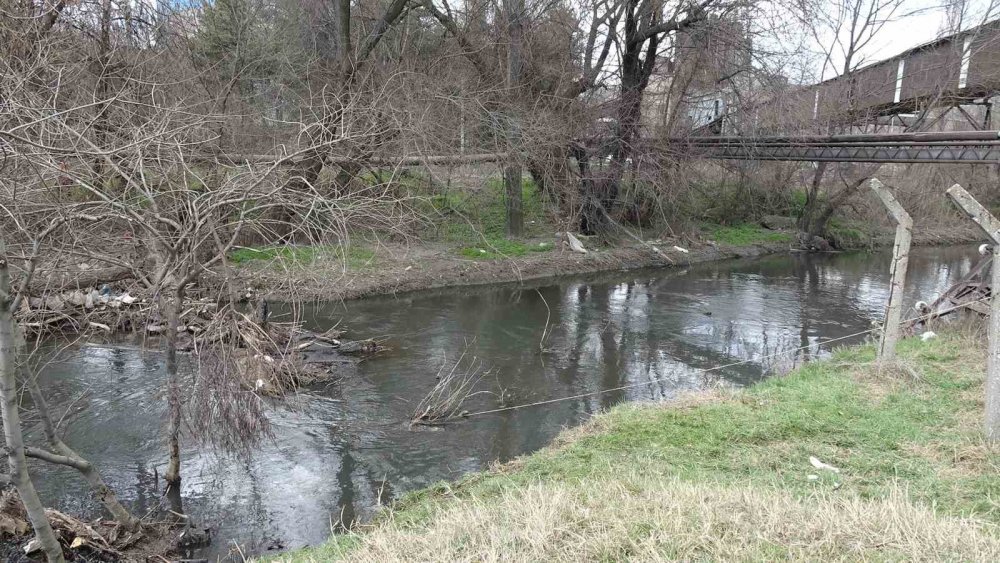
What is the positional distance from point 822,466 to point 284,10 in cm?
2091

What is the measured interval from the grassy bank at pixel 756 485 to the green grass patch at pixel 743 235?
1704 centimetres

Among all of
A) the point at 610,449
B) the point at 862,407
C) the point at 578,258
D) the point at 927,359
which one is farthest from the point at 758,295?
the point at 610,449

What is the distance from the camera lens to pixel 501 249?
845 inches

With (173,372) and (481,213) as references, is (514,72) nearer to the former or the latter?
(481,213)

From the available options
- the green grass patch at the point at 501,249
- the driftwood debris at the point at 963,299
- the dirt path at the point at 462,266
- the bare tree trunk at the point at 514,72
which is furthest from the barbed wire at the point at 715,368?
the bare tree trunk at the point at 514,72

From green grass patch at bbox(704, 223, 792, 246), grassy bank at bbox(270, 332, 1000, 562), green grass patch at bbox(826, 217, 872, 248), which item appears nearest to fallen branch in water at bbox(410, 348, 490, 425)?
grassy bank at bbox(270, 332, 1000, 562)

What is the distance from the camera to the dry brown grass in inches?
144

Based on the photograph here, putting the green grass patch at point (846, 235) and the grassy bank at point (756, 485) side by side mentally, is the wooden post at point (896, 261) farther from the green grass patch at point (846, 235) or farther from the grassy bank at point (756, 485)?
the green grass patch at point (846, 235)

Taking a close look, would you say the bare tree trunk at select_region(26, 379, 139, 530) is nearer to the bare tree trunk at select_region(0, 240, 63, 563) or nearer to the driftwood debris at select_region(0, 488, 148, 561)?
the driftwood debris at select_region(0, 488, 148, 561)

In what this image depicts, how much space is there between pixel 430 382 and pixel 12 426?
655 cm

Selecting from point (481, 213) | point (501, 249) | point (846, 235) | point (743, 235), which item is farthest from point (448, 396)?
point (846, 235)

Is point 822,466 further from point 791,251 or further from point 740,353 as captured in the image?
point 791,251

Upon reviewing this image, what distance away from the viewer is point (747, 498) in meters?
4.34

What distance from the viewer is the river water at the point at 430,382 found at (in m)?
7.32
